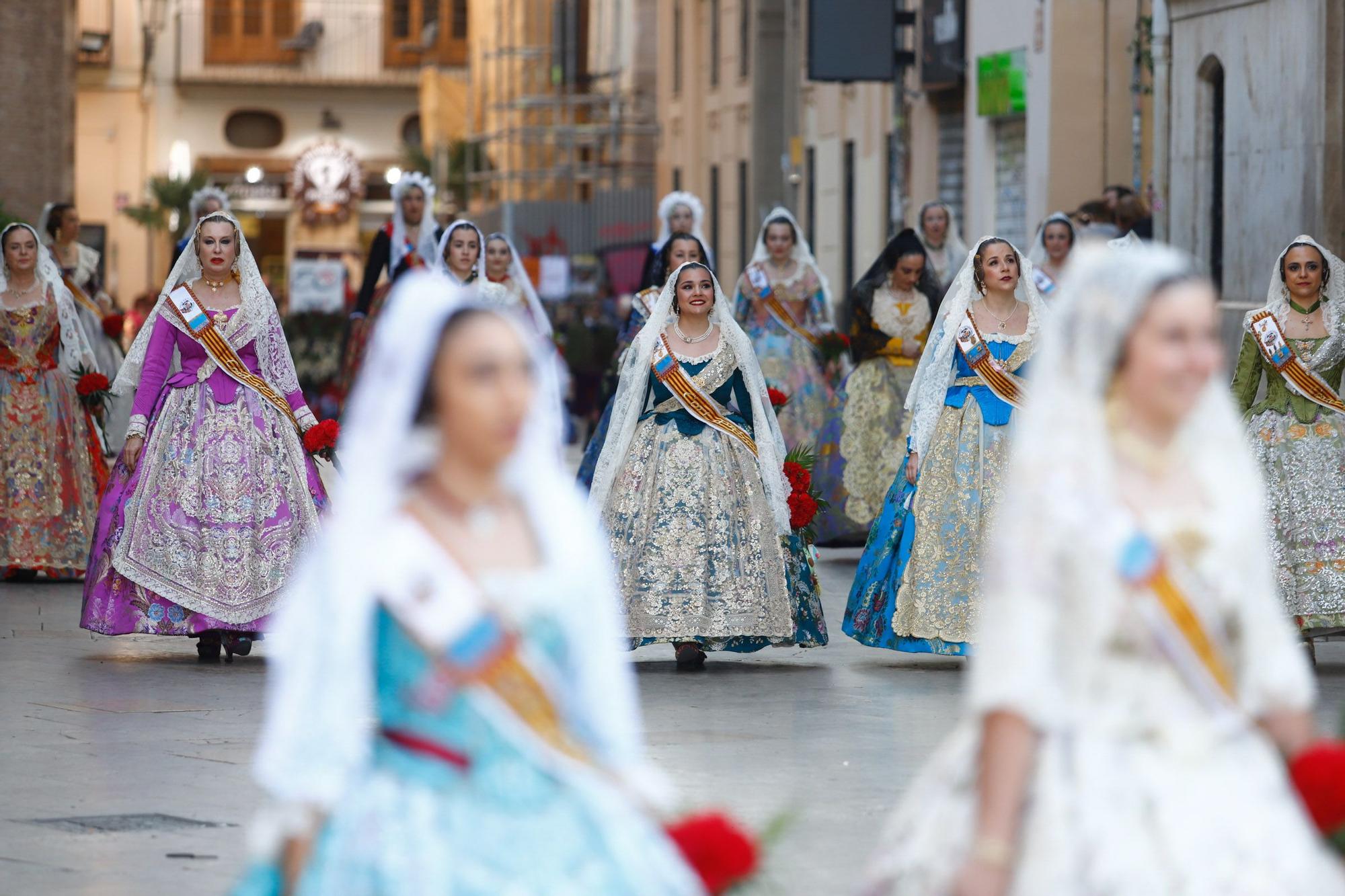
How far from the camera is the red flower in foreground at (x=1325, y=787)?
13.1 ft

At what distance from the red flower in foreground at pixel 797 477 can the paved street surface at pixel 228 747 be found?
795 millimetres

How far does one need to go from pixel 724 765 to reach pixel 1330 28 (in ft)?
29.8

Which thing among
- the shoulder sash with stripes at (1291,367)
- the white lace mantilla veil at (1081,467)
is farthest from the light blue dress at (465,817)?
the shoulder sash with stripes at (1291,367)

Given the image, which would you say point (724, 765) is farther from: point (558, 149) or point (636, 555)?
point (558, 149)

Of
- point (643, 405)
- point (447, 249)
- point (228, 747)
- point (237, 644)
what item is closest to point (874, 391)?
point (447, 249)

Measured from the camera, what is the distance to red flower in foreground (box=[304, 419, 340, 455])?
35.1ft

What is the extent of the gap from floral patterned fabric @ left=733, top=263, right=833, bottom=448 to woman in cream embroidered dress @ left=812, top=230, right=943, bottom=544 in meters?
0.35

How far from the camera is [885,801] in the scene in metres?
7.73

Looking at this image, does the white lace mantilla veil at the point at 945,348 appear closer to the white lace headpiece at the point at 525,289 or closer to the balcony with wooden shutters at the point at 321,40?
the white lace headpiece at the point at 525,289

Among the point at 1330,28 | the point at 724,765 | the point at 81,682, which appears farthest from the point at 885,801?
the point at 1330,28

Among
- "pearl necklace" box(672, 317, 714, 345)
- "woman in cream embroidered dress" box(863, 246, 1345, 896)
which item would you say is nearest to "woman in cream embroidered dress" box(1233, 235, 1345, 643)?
"pearl necklace" box(672, 317, 714, 345)

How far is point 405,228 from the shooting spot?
17.4 metres

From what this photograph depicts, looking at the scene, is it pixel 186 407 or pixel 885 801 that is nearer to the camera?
pixel 885 801

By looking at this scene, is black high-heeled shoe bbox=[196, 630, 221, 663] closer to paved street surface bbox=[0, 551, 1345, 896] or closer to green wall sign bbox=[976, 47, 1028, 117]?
paved street surface bbox=[0, 551, 1345, 896]
